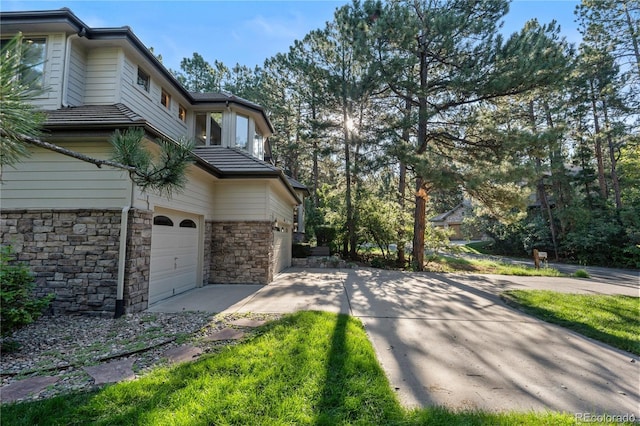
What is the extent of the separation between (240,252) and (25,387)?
544 cm

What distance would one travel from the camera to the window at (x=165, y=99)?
806 centimetres

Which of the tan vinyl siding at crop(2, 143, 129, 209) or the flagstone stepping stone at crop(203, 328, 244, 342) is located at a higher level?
the tan vinyl siding at crop(2, 143, 129, 209)

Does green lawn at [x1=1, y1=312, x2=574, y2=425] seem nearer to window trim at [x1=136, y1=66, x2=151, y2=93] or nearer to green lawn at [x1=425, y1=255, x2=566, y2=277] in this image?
window trim at [x1=136, y1=66, x2=151, y2=93]

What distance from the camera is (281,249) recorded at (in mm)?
10719

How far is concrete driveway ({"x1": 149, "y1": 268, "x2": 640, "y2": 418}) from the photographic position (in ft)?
8.45

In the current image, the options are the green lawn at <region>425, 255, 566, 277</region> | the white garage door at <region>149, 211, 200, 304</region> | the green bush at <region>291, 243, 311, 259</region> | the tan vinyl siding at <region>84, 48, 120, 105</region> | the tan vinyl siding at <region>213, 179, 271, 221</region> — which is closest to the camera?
the white garage door at <region>149, 211, 200, 304</region>

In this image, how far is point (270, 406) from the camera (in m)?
2.25

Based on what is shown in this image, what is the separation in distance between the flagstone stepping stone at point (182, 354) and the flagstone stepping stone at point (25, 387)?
1001mm

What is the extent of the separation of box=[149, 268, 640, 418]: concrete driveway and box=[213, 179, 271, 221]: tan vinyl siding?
6.88 ft

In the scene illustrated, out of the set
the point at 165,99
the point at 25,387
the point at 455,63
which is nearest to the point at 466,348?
the point at 25,387

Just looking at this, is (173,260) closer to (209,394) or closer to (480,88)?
(209,394)

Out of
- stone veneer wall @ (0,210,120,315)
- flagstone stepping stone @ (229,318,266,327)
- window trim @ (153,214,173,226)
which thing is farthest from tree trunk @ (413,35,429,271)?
stone veneer wall @ (0,210,120,315)

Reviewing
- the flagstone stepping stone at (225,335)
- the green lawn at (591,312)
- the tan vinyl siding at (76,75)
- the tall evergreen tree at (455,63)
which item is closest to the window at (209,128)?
the tan vinyl siding at (76,75)

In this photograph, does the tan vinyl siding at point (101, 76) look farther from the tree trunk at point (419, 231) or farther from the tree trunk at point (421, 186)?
the tree trunk at point (419, 231)
